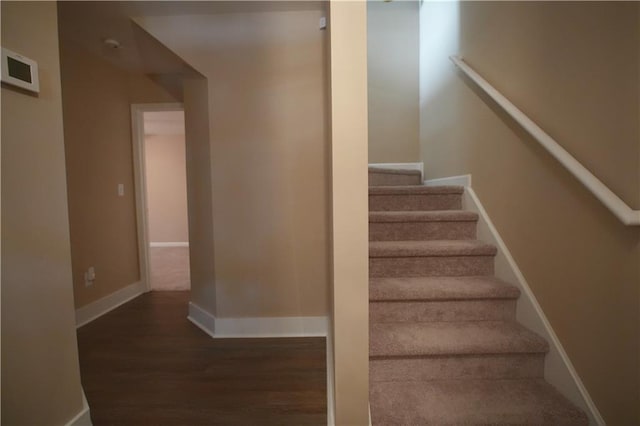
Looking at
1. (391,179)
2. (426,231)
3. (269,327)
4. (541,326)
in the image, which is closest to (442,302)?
(541,326)

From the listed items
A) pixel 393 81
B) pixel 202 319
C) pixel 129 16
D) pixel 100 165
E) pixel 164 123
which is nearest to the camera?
pixel 129 16

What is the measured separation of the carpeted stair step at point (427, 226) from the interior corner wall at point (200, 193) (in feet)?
4.04

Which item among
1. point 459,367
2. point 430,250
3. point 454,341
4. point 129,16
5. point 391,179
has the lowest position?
point 459,367

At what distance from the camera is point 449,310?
4.97 feet

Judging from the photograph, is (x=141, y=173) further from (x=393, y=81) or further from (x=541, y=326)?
(x=541, y=326)

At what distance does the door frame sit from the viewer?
111 inches

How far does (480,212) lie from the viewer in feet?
6.17

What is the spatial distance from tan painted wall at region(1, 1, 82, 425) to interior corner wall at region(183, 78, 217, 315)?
0.93m

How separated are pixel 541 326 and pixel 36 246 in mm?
2198

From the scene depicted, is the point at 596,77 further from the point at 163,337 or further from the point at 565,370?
the point at 163,337

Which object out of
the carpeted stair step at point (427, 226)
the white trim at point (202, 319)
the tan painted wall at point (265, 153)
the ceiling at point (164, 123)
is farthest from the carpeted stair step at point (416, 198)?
the ceiling at point (164, 123)

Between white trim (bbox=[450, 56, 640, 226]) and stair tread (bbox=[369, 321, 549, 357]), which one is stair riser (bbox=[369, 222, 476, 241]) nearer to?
stair tread (bbox=[369, 321, 549, 357])

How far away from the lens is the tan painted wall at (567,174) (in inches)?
38.7

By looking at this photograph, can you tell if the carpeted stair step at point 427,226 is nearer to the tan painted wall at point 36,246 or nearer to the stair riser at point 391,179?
the stair riser at point 391,179
